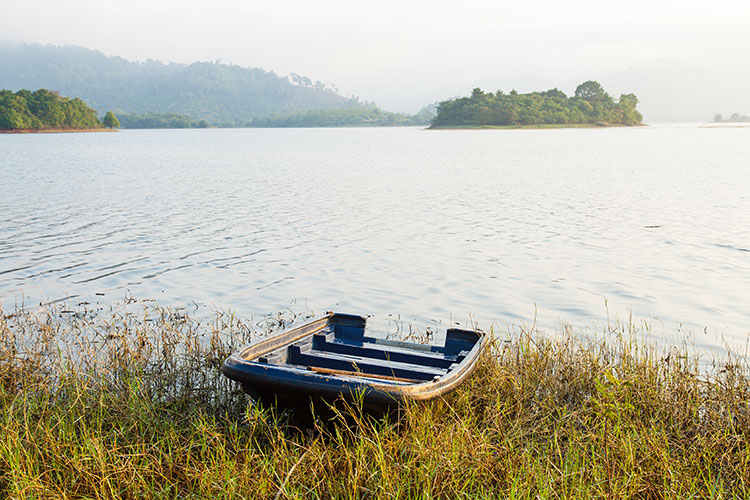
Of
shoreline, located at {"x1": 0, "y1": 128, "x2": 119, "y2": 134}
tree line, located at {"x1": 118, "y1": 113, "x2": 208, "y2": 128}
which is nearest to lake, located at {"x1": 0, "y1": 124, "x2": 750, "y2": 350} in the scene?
shoreline, located at {"x1": 0, "y1": 128, "x2": 119, "y2": 134}

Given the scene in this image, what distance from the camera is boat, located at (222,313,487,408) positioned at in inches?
202

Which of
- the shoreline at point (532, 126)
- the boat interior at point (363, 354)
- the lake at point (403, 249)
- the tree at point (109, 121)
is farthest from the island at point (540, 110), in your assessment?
the boat interior at point (363, 354)

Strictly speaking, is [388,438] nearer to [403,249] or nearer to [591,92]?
[403,249]

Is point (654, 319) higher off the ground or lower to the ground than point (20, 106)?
lower

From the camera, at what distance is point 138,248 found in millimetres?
15492

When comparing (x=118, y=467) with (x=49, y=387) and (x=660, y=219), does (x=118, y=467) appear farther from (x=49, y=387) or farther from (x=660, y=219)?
(x=660, y=219)

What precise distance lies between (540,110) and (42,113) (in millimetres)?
104428

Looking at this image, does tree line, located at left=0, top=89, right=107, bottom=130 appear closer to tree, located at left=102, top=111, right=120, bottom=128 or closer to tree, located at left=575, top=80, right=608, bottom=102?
tree, located at left=102, top=111, right=120, bottom=128

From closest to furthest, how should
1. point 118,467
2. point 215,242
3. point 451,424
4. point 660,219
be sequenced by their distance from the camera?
point 118,467, point 451,424, point 215,242, point 660,219

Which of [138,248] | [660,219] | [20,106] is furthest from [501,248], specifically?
[20,106]

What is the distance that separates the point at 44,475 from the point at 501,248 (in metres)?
12.7

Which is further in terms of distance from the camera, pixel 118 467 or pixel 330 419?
pixel 330 419

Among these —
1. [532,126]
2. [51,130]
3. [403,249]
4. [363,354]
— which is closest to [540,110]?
[532,126]

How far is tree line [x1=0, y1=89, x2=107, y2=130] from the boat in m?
126
